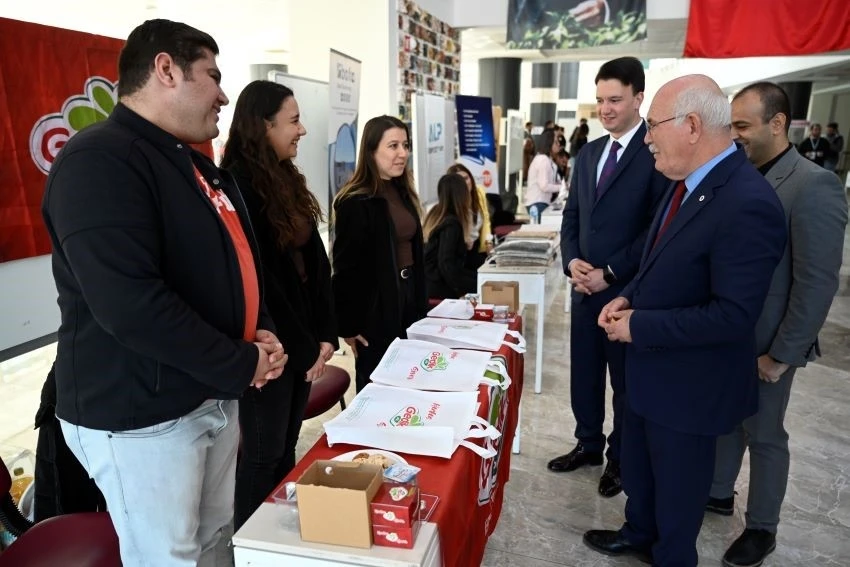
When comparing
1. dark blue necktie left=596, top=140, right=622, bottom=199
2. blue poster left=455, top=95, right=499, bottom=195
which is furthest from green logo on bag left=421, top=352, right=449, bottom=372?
blue poster left=455, top=95, right=499, bottom=195

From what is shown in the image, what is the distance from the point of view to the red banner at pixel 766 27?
500 centimetres

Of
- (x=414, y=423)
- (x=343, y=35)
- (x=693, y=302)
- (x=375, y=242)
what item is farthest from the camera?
(x=343, y=35)

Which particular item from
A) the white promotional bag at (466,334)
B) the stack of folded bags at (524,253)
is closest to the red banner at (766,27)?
the stack of folded bags at (524,253)

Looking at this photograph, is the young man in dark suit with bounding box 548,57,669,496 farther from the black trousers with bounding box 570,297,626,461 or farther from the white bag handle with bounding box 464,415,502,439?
the white bag handle with bounding box 464,415,502,439

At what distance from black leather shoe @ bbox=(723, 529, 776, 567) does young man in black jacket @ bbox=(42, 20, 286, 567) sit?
170 centimetres

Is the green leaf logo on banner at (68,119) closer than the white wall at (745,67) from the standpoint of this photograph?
Yes

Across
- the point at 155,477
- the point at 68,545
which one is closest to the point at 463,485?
the point at 155,477

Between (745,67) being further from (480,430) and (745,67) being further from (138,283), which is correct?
(138,283)

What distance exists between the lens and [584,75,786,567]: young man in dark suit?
136 centimetres

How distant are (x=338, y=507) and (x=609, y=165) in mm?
1727

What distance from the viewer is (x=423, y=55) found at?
5.27 metres

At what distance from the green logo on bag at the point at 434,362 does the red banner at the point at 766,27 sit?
196 inches

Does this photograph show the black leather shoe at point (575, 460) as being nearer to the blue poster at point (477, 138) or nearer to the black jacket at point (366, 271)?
the black jacket at point (366, 271)

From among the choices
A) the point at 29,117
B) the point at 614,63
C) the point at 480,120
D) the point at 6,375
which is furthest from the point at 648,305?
the point at 480,120
